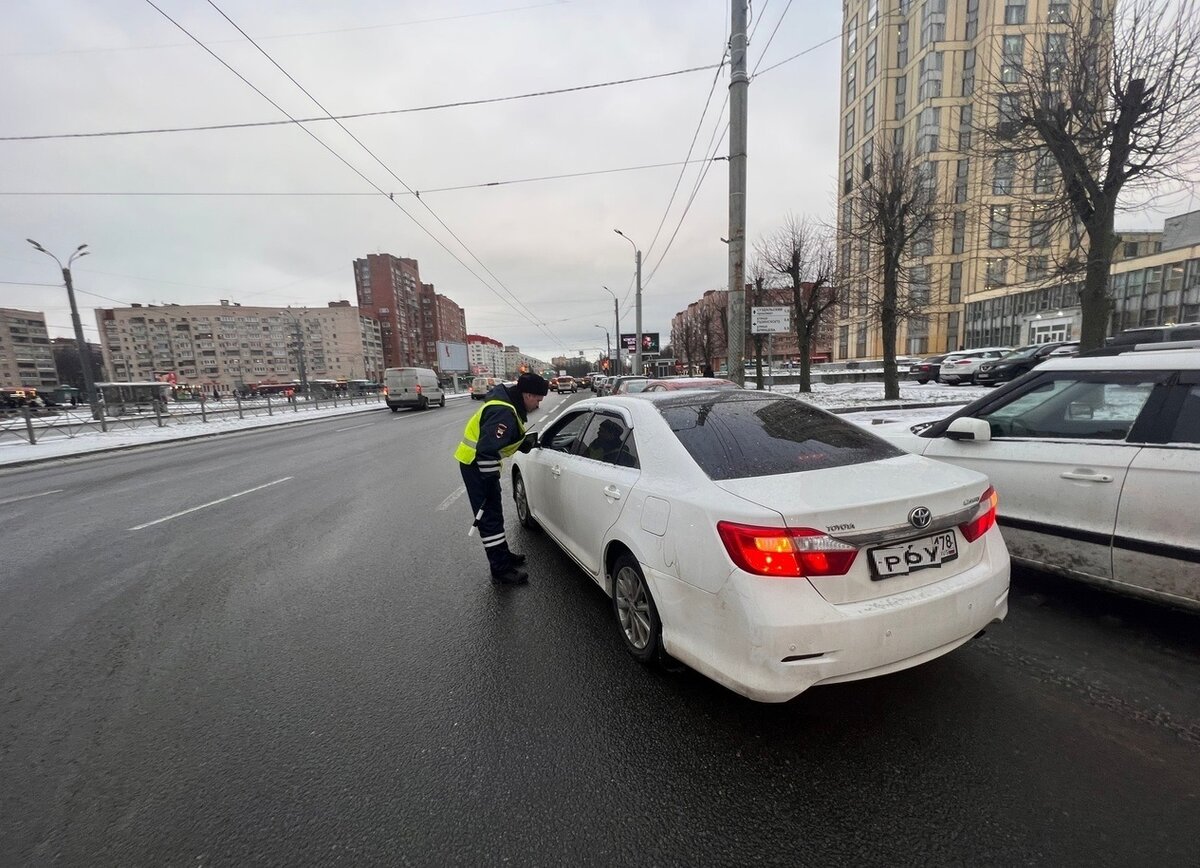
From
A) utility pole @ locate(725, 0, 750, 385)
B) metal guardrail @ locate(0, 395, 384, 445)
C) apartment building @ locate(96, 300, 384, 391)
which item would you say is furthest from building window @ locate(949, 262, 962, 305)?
apartment building @ locate(96, 300, 384, 391)

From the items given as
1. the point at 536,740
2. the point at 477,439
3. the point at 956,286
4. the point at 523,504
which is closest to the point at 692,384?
the point at 523,504

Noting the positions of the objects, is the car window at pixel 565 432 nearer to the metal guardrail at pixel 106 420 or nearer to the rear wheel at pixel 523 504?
the rear wheel at pixel 523 504

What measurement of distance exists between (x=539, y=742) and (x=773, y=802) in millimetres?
1003

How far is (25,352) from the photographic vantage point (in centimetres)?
9625

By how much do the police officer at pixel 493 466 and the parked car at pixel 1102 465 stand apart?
3329 mm

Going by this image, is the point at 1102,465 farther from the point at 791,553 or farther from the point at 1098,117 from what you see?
the point at 1098,117

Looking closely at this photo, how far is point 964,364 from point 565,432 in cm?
2485

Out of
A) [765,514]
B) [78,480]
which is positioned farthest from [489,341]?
[765,514]

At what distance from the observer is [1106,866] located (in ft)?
5.32

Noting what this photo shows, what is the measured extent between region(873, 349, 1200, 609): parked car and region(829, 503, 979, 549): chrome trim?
1.35 meters

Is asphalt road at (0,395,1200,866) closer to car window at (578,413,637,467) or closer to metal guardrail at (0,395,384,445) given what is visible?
car window at (578,413,637,467)

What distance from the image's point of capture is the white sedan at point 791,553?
2.04 metres

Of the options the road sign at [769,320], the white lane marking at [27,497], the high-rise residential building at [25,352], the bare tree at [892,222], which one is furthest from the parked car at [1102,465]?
the high-rise residential building at [25,352]

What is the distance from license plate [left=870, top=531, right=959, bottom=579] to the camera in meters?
2.13
